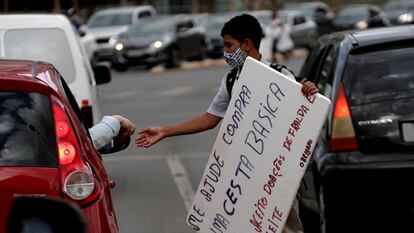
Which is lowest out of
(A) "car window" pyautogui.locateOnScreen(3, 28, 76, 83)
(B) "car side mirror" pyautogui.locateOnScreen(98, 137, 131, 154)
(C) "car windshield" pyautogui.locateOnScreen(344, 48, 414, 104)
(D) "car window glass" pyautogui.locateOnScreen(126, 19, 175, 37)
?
(D) "car window glass" pyautogui.locateOnScreen(126, 19, 175, 37)

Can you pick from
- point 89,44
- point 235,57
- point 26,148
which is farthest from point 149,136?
point 89,44

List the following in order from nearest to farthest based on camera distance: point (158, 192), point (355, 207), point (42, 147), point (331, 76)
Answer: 1. point (42, 147)
2. point (355, 207)
3. point (331, 76)
4. point (158, 192)

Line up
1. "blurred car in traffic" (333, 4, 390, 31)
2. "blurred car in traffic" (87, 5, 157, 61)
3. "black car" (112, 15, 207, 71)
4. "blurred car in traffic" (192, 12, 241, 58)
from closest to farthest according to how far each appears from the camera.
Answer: "black car" (112, 15, 207, 71)
"blurred car in traffic" (87, 5, 157, 61)
"blurred car in traffic" (192, 12, 241, 58)
"blurred car in traffic" (333, 4, 390, 31)

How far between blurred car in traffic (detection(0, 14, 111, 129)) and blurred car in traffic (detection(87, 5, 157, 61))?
79.7 ft

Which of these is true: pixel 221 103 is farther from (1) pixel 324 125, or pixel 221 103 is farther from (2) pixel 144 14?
(2) pixel 144 14

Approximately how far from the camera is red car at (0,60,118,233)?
15.2ft

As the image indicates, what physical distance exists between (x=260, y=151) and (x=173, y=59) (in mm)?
28630

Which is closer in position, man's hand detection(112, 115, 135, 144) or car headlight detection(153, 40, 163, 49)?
man's hand detection(112, 115, 135, 144)

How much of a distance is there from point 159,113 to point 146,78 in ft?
35.8

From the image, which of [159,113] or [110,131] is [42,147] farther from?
[159,113]

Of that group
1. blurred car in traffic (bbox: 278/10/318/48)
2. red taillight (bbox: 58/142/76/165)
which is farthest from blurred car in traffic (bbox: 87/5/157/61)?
red taillight (bbox: 58/142/76/165)

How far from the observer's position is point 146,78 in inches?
1201

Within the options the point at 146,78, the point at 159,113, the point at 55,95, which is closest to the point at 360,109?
the point at 55,95

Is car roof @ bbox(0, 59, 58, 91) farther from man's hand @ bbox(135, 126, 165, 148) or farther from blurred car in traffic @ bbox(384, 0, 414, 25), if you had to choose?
blurred car in traffic @ bbox(384, 0, 414, 25)
